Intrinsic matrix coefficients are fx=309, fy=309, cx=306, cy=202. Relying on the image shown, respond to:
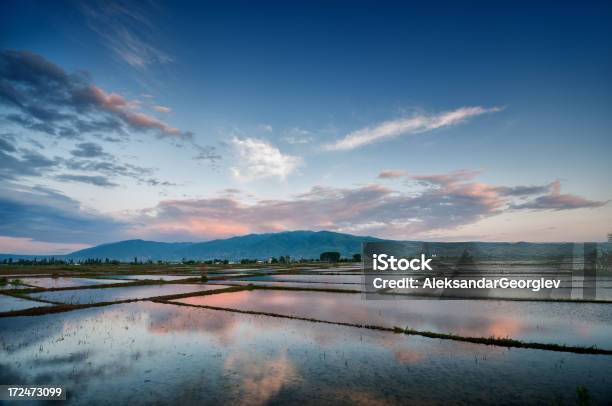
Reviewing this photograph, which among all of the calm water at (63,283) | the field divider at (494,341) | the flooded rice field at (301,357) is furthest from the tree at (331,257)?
the field divider at (494,341)

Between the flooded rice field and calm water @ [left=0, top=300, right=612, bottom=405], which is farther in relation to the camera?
the flooded rice field

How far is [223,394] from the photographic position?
1024 cm

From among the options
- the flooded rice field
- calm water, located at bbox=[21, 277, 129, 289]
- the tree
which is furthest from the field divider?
the tree

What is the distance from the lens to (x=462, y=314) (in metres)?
23.7

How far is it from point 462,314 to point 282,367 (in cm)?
1718

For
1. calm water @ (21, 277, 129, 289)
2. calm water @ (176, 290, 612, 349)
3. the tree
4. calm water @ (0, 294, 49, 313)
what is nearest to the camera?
calm water @ (176, 290, 612, 349)

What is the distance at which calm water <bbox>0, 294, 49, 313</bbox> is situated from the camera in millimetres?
25737

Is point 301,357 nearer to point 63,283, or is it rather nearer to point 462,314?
point 462,314

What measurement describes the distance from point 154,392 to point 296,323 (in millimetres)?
11120

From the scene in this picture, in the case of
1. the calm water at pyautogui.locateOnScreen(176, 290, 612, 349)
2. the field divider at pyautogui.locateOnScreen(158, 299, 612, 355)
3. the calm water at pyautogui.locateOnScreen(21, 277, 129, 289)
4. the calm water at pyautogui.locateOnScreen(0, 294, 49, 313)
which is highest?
the field divider at pyautogui.locateOnScreen(158, 299, 612, 355)

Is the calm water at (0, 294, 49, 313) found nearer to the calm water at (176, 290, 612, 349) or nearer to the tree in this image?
the calm water at (176, 290, 612, 349)

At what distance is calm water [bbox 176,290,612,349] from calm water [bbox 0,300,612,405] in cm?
311

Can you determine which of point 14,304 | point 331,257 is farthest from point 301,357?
point 331,257

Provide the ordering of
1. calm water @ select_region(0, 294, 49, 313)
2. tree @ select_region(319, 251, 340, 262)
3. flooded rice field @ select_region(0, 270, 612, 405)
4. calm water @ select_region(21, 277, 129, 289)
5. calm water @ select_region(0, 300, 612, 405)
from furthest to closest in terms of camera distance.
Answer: tree @ select_region(319, 251, 340, 262) → calm water @ select_region(21, 277, 129, 289) → calm water @ select_region(0, 294, 49, 313) → flooded rice field @ select_region(0, 270, 612, 405) → calm water @ select_region(0, 300, 612, 405)
